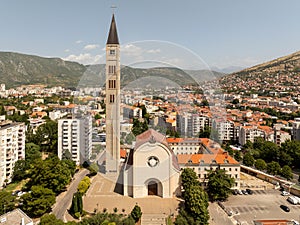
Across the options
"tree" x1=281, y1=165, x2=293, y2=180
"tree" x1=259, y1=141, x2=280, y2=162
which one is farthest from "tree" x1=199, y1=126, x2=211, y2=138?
"tree" x1=281, y1=165, x2=293, y2=180

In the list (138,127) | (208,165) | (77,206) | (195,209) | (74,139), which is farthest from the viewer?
(74,139)

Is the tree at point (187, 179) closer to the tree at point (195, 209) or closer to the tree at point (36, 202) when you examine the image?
the tree at point (195, 209)

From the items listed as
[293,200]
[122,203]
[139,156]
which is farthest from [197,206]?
[293,200]

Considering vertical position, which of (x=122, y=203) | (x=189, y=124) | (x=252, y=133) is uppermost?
(x=189, y=124)

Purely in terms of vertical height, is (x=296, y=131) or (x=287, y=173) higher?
(x=296, y=131)

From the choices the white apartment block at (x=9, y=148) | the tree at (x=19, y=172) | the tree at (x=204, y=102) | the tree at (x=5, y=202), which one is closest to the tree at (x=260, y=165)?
the tree at (x=204, y=102)

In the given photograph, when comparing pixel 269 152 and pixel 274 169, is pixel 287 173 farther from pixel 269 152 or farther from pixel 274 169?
pixel 269 152

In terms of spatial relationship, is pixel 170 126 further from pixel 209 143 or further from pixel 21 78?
pixel 21 78
